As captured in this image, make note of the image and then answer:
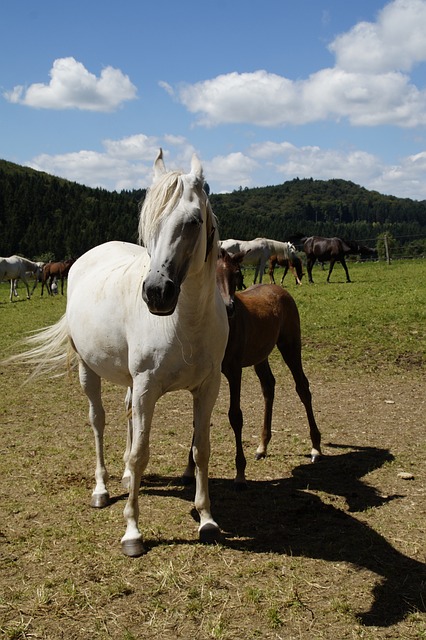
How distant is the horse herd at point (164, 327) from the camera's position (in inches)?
129

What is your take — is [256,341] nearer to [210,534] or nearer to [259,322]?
[259,322]

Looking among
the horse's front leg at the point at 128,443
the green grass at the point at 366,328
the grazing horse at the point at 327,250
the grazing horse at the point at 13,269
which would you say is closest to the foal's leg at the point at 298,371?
the horse's front leg at the point at 128,443

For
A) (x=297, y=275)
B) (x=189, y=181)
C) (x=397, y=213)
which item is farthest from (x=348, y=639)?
(x=397, y=213)

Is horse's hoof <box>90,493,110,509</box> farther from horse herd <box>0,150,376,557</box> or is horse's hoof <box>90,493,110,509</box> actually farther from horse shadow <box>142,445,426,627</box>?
horse shadow <box>142,445,426,627</box>

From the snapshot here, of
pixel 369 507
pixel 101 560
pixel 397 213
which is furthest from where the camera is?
pixel 397 213

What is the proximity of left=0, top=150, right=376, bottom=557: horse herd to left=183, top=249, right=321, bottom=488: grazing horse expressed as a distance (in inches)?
0.5

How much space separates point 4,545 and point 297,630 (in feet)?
7.08

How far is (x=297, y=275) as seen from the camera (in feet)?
79.2

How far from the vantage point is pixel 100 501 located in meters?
4.68

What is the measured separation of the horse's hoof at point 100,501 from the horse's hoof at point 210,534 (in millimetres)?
1047

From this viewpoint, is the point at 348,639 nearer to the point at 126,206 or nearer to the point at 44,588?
the point at 44,588

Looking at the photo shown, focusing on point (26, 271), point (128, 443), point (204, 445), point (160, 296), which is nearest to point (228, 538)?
point (204, 445)

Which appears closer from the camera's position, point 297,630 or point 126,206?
point 297,630

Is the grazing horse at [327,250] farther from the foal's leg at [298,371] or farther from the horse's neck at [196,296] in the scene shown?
the horse's neck at [196,296]
